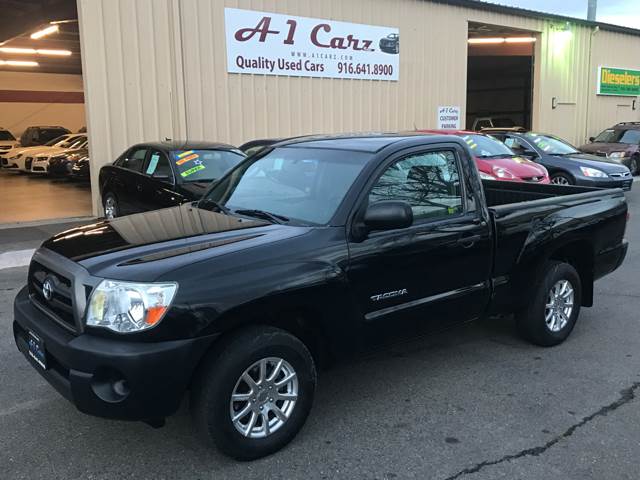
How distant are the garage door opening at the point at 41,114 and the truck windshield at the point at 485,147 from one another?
7.43 metres

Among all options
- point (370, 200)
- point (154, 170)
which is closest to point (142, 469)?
point (370, 200)

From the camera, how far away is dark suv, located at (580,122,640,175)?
1697 cm

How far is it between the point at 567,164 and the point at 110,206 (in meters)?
9.17

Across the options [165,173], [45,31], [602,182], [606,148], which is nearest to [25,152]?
[45,31]

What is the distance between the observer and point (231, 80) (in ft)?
41.3

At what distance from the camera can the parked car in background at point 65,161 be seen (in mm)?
17109

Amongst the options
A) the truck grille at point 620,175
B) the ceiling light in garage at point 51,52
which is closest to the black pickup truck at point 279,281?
the truck grille at point 620,175

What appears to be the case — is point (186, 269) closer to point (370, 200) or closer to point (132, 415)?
point (132, 415)

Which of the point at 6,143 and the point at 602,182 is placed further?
the point at 6,143

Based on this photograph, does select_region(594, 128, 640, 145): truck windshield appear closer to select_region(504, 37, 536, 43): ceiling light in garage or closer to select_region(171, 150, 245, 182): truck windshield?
select_region(504, 37, 536, 43): ceiling light in garage

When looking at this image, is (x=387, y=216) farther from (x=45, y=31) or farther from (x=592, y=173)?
(x=45, y=31)

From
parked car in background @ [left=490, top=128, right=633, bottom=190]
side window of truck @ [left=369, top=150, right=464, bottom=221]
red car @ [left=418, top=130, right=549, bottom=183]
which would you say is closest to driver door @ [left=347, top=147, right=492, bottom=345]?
side window of truck @ [left=369, top=150, right=464, bottom=221]

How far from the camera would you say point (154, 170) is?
9000 mm

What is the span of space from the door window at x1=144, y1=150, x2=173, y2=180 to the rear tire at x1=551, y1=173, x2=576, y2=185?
26.6 ft
